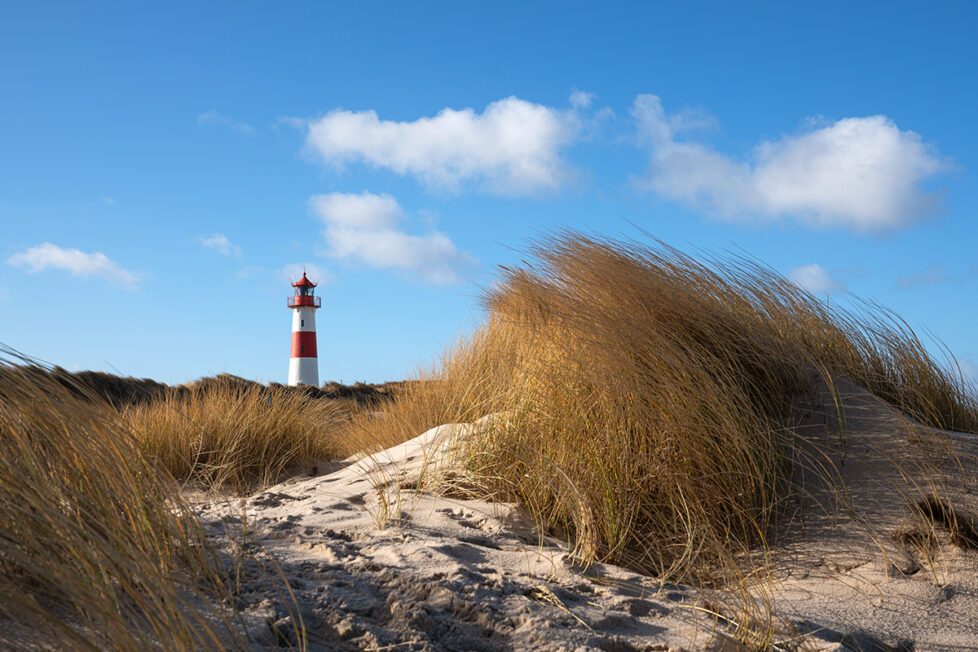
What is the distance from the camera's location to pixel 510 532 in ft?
9.48

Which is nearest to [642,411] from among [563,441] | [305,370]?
[563,441]

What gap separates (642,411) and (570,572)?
2.97 ft

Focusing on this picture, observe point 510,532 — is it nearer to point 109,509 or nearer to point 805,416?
point 109,509

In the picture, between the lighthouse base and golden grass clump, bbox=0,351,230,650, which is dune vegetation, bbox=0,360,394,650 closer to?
golden grass clump, bbox=0,351,230,650

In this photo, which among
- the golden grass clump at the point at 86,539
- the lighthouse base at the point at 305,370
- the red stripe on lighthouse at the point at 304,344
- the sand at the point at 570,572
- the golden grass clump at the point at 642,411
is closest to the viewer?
the golden grass clump at the point at 86,539

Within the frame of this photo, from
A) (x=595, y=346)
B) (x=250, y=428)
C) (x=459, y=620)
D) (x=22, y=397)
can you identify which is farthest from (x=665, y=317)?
(x=250, y=428)

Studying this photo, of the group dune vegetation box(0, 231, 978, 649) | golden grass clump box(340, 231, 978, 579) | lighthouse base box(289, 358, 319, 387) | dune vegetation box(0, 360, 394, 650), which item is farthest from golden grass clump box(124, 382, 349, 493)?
lighthouse base box(289, 358, 319, 387)

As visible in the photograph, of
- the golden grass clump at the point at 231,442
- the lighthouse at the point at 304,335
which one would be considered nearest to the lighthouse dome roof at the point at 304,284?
the lighthouse at the point at 304,335

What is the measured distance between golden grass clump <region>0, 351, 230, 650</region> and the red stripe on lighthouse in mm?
19926

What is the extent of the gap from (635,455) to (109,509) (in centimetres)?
204

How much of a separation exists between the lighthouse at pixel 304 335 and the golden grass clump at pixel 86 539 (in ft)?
64.0

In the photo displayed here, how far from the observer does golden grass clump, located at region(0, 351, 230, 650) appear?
58.4 inches

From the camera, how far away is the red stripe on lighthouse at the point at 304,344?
856 inches

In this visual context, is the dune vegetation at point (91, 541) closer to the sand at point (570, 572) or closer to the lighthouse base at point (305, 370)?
the sand at point (570, 572)
